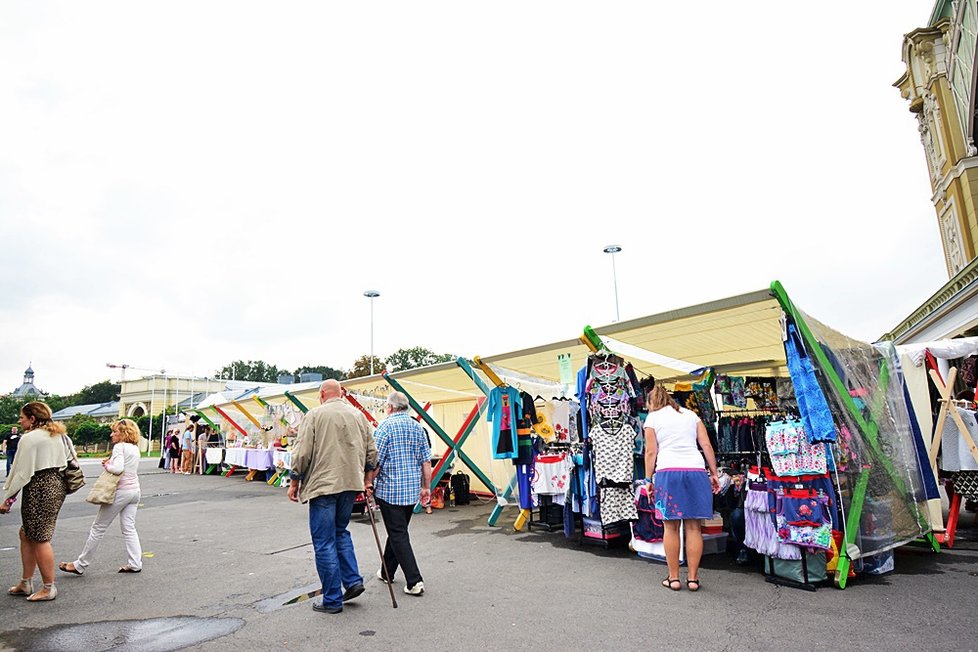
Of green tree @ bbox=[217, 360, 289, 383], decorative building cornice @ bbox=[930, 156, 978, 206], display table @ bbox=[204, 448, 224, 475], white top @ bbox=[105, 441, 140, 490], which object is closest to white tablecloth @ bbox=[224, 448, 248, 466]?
display table @ bbox=[204, 448, 224, 475]

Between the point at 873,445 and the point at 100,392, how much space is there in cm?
10577

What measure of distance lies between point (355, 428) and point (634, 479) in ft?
11.2

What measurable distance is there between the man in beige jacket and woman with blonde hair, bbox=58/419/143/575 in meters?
2.31

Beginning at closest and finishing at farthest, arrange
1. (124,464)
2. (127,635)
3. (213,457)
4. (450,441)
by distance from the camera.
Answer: (127,635), (124,464), (450,441), (213,457)

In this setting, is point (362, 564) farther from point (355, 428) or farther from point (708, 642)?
point (708, 642)

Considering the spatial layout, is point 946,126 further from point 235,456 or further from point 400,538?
point 235,456

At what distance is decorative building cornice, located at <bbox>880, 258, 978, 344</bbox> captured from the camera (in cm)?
1036

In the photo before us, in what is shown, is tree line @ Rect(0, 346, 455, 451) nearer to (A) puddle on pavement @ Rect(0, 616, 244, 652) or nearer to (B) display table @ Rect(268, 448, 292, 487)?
(B) display table @ Rect(268, 448, 292, 487)

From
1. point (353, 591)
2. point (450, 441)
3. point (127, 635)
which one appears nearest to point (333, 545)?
point (353, 591)

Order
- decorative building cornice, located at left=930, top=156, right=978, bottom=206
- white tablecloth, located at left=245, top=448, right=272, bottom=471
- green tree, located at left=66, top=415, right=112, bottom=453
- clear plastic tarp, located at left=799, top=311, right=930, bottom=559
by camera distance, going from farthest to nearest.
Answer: green tree, located at left=66, top=415, right=112, bottom=453
white tablecloth, located at left=245, top=448, right=272, bottom=471
decorative building cornice, located at left=930, top=156, right=978, bottom=206
clear plastic tarp, located at left=799, top=311, right=930, bottom=559

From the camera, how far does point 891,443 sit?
5902 mm

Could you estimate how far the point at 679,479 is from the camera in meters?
4.98

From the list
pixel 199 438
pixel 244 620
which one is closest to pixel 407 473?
pixel 244 620

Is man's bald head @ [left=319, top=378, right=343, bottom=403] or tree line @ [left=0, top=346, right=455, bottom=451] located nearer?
man's bald head @ [left=319, top=378, right=343, bottom=403]
